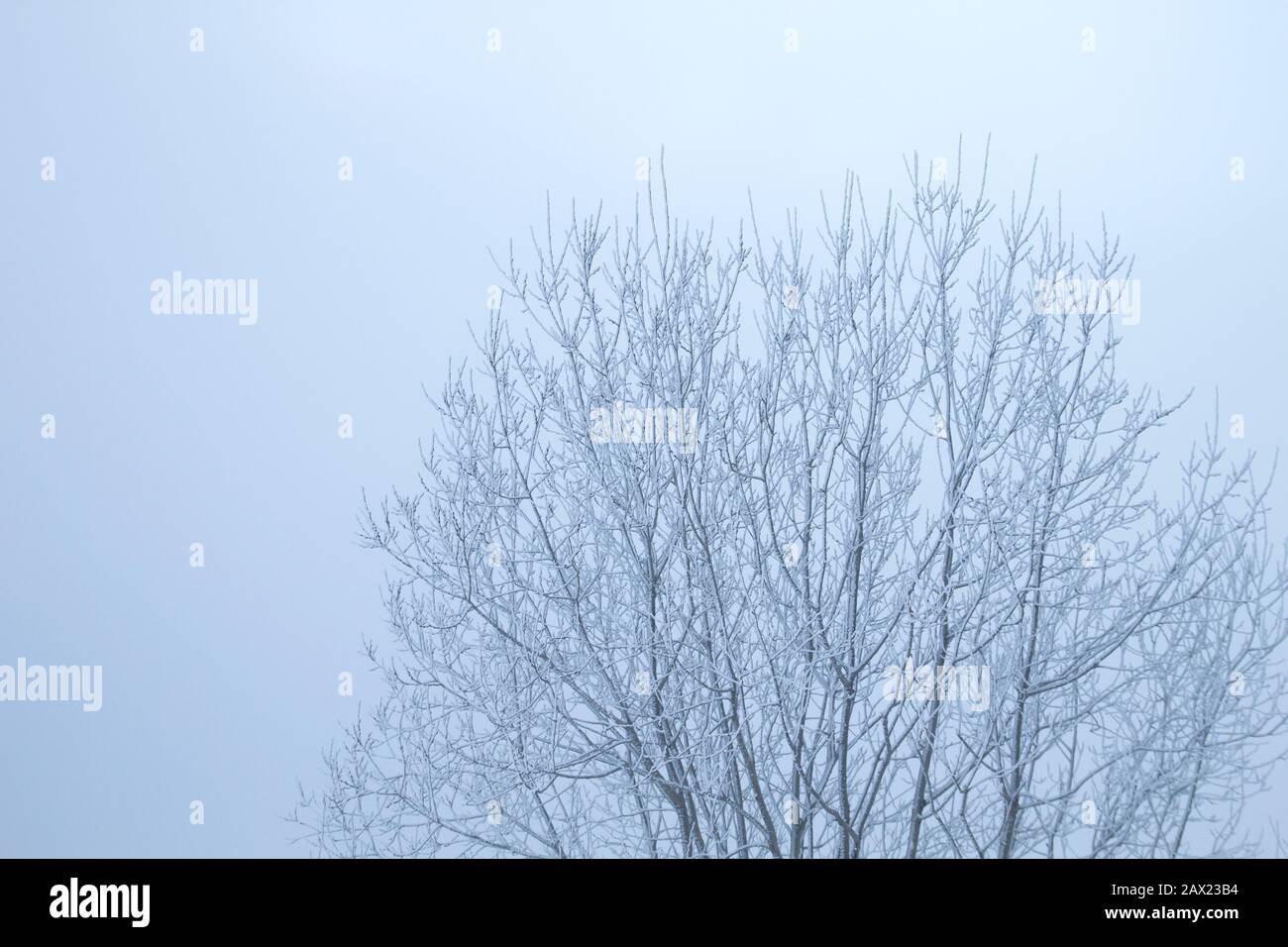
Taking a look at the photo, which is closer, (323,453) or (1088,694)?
(1088,694)

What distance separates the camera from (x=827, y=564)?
19.7ft

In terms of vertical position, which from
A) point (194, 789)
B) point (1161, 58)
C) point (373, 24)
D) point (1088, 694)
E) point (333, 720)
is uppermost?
point (373, 24)

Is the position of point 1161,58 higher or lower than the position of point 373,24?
lower

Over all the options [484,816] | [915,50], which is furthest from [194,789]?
Result: [915,50]

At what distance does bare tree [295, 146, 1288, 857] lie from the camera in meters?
5.59

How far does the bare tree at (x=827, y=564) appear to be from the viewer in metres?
5.59

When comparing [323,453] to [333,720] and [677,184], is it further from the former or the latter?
[677,184]
